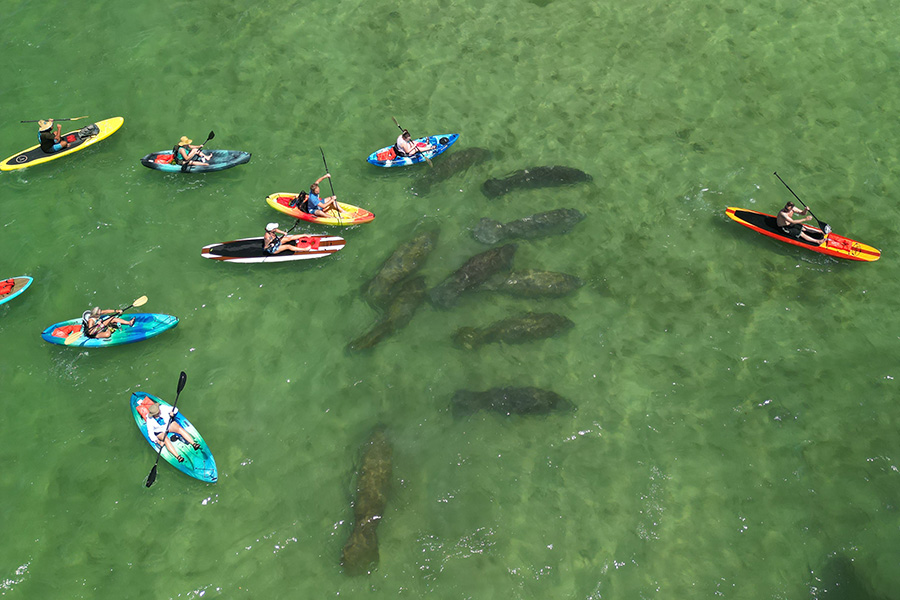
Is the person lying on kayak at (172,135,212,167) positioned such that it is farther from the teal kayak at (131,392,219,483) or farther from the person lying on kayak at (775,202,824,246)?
the person lying on kayak at (775,202,824,246)

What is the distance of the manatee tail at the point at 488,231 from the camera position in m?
14.4

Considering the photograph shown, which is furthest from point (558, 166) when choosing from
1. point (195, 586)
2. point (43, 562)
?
point (43, 562)

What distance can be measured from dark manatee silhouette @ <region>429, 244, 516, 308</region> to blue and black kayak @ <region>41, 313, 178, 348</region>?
5448mm

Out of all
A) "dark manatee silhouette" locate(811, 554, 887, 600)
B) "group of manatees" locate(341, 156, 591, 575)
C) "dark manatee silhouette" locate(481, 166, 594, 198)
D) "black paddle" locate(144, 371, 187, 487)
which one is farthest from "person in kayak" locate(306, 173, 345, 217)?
"dark manatee silhouette" locate(811, 554, 887, 600)

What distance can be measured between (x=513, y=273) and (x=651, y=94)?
690 centimetres

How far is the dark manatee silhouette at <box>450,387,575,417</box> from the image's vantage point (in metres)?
12.2

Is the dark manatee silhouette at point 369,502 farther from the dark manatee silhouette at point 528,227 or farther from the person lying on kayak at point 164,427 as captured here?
the dark manatee silhouette at point 528,227

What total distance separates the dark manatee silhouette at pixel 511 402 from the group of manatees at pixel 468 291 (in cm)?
2

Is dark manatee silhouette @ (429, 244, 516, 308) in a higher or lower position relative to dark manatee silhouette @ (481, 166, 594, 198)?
lower

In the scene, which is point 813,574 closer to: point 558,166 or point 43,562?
point 558,166

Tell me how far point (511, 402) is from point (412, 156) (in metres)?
6.46

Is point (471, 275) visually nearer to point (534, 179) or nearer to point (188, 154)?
point (534, 179)

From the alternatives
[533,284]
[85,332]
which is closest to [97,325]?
[85,332]

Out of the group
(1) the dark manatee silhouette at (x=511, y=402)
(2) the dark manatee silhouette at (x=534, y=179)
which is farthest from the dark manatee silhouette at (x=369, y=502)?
(2) the dark manatee silhouette at (x=534, y=179)
